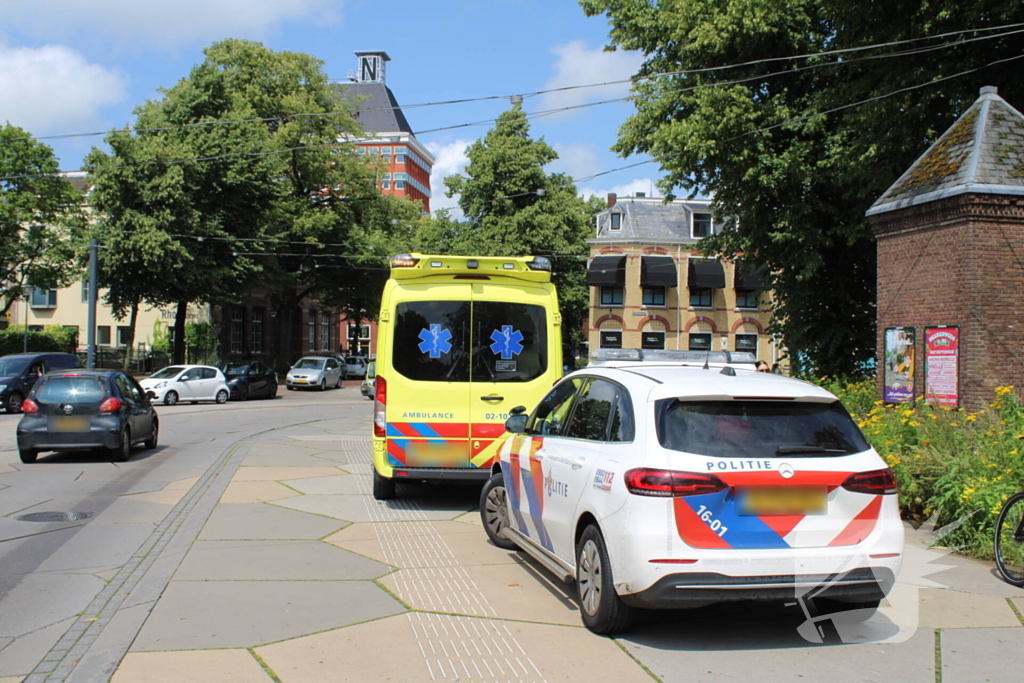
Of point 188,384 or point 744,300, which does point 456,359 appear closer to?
Answer: point 188,384

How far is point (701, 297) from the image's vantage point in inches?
2127

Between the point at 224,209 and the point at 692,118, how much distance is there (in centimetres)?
2548

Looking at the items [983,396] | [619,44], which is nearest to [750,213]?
[619,44]

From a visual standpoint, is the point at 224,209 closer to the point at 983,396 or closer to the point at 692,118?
the point at 692,118

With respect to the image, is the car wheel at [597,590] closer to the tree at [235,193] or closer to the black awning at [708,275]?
the tree at [235,193]

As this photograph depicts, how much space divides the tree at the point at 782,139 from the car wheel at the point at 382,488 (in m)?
11.5

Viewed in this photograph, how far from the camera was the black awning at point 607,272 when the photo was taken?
52.4m

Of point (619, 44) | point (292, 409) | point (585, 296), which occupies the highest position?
point (619, 44)

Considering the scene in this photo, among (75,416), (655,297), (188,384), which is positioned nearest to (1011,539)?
(75,416)

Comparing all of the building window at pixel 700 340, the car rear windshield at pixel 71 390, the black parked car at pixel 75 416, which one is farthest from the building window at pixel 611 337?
the car rear windshield at pixel 71 390

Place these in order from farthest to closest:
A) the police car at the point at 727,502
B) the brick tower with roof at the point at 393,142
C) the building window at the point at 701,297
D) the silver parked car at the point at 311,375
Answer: the brick tower with roof at the point at 393,142 < the building window at the point at 701,297 < the silver parked car at the point at 311,375 < the police car at the point at 727,502

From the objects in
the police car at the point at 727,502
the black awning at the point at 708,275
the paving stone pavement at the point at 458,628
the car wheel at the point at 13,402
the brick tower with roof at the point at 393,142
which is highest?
the brick tower with roof at the point at 393,142

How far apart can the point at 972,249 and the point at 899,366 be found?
1842 millimetres

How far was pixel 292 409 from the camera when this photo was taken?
2948 cm
